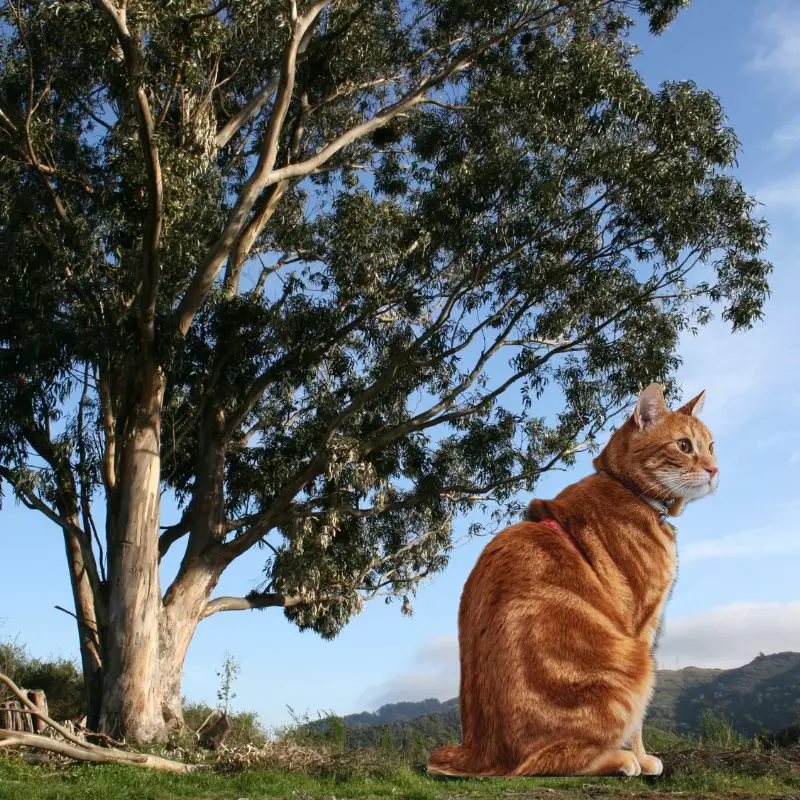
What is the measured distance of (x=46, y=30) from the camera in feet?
49.1

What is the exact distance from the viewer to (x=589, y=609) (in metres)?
4.45

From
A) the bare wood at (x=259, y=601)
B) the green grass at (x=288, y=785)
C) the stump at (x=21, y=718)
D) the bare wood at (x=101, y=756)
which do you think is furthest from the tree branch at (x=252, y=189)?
the green grass at (x=288, y=785)

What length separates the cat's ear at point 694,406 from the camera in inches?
180

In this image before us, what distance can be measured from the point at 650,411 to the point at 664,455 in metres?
0.21

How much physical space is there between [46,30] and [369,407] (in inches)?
312

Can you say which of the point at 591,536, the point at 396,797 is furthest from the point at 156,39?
the point at 591,536

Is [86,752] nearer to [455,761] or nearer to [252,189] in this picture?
[455,761]

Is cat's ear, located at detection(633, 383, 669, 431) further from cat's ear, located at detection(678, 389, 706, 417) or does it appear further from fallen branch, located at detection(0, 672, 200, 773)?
fallen branch, located at detection(0, 672, 200, 773)

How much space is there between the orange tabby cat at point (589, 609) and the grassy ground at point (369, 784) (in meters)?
2.01

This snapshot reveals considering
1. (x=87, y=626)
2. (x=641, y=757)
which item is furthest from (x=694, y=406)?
(x=87, y=626)

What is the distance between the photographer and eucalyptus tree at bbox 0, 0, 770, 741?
14.3 metres

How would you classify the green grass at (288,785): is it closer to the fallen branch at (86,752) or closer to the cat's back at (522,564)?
the fallen branch at (86,752)

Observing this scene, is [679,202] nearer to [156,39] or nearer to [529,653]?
[156,39]

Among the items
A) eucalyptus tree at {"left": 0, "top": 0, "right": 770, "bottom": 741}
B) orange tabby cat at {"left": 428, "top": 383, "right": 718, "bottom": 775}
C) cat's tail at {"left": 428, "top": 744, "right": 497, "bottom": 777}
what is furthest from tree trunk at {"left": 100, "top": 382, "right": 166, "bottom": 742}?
orange tabby cat at {"left": 428, "top": 383, "right": 718, "bottom": 775}
